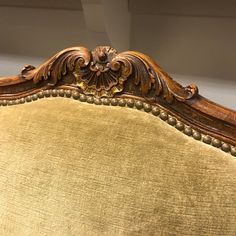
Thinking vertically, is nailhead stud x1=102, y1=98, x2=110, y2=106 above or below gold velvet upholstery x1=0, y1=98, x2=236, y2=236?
above

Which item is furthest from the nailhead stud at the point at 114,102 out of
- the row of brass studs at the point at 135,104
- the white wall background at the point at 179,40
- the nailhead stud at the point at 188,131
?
the white wall background at the point at 179,40

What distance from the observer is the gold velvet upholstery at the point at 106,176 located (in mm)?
434

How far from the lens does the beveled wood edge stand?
1.52 ft

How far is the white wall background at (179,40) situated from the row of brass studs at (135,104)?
400mm

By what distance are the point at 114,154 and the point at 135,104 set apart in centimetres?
8

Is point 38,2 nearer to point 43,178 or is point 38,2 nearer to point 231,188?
point 43,178

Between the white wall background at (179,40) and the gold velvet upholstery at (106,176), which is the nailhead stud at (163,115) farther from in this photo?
the white wall background at (179,40)

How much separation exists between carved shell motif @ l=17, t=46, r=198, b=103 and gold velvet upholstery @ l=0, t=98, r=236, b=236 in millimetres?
31

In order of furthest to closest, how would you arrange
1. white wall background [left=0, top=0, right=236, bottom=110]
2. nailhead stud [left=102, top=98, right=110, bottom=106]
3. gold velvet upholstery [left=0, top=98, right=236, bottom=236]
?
white wall background [left=0, top=0, right=236, bottom=110] < nailhead stud [left=102, top=98, right=110, bottom=106] < gold velvet upholstery [left=0, top=98, right=236, bottom=236]

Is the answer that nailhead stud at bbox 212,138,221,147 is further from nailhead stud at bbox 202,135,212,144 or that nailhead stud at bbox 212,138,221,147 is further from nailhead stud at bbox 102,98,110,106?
nailhead stud at bbox 102,98,110,106

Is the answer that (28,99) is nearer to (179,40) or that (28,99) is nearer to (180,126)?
(180,126)

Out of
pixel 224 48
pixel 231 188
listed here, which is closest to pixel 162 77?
pixel 231 188

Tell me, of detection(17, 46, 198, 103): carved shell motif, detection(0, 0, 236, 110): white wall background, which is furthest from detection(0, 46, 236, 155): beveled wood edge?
detection(0, 0, 236, 110): white wall background

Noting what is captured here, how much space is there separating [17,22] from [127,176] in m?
0.86
